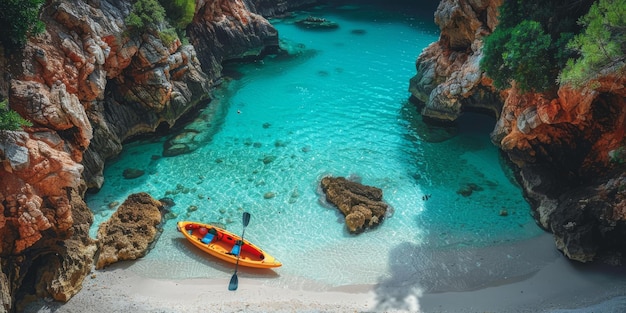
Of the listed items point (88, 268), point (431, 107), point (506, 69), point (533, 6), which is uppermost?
point (533, 6)

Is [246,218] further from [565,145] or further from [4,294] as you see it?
[565,145]

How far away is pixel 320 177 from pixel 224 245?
25.1 feet

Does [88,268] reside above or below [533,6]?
below

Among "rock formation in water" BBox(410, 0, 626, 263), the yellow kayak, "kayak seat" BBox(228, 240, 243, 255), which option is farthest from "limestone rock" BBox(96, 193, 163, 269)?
"rock formation in water" BBox(410, 0, 626, 263)

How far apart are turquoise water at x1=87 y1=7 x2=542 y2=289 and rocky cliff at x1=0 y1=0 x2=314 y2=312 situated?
7.15ft

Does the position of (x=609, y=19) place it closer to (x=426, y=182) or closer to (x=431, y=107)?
(x=426, y=182)

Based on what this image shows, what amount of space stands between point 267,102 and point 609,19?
24543 millimetres

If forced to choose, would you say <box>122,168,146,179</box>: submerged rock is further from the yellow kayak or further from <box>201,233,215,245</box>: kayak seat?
<box>201,233,215,245</box>: kayak seat

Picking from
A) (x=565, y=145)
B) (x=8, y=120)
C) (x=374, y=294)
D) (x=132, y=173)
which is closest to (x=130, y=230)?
(x=132, y=173)

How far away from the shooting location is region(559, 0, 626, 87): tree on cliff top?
51.7ft

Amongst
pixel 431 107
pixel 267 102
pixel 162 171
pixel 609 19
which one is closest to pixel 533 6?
pixel 609 19

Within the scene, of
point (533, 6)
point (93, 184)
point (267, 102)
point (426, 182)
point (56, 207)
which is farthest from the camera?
point (267, 102)

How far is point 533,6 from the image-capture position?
75.6 feet

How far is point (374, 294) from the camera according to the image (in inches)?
780
